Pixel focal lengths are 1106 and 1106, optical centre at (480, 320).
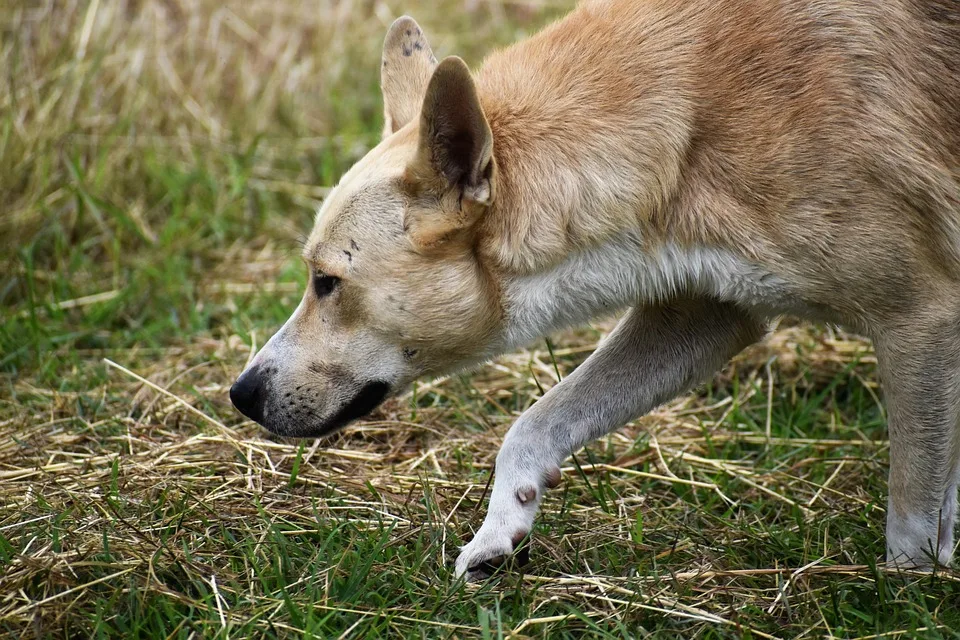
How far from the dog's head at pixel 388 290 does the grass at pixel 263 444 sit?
1.28ft

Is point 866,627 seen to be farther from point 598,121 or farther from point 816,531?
point 598,121

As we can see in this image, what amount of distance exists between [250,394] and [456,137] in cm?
99

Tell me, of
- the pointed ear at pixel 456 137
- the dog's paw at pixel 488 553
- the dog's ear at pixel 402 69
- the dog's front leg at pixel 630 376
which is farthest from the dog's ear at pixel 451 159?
the dog's paw at pixel 488 553

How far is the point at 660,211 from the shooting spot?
306 centimetres

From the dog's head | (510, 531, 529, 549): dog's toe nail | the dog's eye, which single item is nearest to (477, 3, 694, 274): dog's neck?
the dog's head

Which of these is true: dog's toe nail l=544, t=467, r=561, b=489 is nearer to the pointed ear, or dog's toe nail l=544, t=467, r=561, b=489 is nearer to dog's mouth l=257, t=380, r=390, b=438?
dog's mouth l=257, t=380, r=390, b=438

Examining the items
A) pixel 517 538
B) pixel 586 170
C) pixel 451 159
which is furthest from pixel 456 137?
pixel 517 538

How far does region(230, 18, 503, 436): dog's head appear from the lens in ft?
9.95

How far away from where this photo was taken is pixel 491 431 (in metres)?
4.14

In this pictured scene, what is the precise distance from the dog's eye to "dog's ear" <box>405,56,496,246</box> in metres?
0.29

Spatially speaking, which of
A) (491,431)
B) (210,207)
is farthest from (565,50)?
(210,207)

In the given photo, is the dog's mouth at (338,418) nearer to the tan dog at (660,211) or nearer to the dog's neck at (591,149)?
the tan dog at (660,211)

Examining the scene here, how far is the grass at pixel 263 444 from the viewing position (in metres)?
2.90

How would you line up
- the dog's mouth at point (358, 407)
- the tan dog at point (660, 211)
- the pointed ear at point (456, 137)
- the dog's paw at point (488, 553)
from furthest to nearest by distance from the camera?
the dog's mouth at point (358, 407)
the dog's paw at point (488, 553)
the tan dog at point (660, 211)
the pointed ear at point (456, 137)
